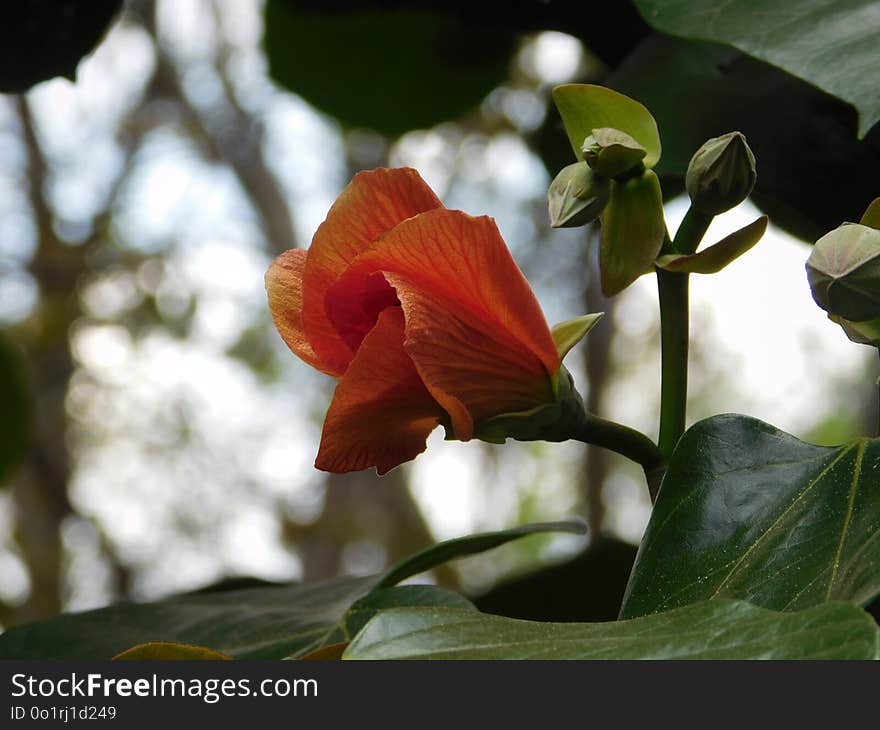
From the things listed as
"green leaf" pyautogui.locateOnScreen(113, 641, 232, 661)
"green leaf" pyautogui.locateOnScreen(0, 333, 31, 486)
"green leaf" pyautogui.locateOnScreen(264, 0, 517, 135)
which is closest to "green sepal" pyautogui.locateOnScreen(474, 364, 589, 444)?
"green leaf" pyautogui.locateOnScreen(113, 641, 232, 661)

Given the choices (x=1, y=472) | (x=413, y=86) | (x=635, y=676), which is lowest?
(x=635, y=676)

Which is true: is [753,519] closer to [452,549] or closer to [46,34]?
[452,549]

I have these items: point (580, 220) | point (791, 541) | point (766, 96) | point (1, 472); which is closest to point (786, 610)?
point (791, 541)

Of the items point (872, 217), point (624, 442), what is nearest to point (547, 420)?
point (624, 442)

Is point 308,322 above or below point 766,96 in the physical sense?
below

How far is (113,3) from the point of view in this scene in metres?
0.72

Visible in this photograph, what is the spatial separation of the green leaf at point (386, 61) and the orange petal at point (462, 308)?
47 cm

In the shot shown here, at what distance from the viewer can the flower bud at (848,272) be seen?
35 cm

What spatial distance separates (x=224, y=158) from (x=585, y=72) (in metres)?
2.46

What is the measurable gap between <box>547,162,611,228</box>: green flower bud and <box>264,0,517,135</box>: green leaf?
0.44 meters

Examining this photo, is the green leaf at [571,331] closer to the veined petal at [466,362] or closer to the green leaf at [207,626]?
the veined petal at [466,362]

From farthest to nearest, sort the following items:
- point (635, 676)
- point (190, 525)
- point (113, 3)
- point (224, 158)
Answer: point (190, 525)
point (224, 158)
point (113, 3)
point (635, 676)

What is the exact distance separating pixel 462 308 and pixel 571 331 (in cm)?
5

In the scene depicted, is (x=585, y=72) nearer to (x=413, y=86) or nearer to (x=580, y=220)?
(x=413, y=86)
